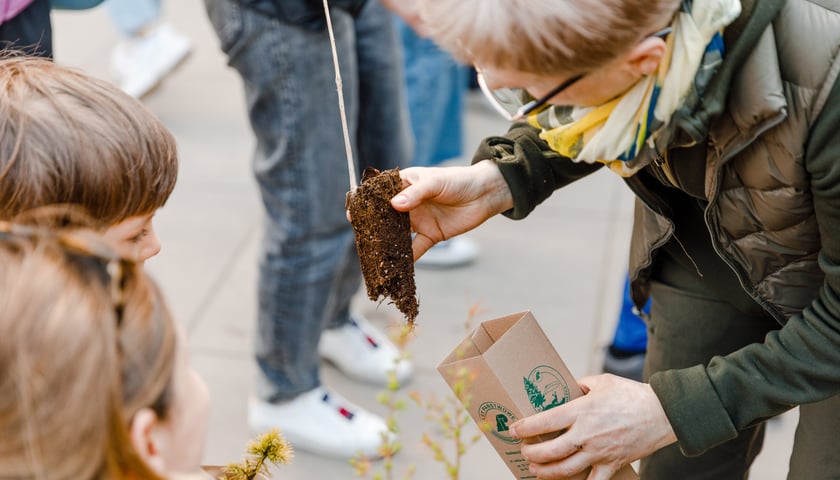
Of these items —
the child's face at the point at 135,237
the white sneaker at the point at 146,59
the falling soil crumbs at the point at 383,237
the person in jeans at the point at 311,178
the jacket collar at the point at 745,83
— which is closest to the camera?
the jacket collar at the point at 745,83

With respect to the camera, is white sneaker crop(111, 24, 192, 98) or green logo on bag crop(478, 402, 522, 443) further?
white sneaker crop(111, 24, 192, 98)

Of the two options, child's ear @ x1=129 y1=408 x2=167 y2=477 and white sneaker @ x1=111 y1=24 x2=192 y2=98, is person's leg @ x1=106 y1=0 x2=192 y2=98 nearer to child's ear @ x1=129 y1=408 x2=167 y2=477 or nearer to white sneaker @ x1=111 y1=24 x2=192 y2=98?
white sneaker @ x1=111 y1=24 x2=192 y2=98

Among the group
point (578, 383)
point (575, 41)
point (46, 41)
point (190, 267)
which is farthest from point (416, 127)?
point (575, 41)

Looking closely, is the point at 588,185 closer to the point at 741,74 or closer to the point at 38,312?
the point at 741,74

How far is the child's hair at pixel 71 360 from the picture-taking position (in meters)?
1.05

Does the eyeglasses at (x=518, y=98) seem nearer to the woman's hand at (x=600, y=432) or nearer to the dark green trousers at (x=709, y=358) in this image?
the woman's hand at (x=600, y=432)

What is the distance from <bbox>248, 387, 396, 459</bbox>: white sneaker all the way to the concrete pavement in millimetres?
62

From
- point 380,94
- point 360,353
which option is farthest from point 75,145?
point 360,353

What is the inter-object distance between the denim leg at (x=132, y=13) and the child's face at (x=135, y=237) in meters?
3.38

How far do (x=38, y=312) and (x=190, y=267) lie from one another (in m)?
2.99

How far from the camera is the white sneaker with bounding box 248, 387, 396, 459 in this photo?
311cm

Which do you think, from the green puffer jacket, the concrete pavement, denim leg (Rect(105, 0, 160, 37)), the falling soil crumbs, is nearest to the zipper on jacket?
the green puffer jacket

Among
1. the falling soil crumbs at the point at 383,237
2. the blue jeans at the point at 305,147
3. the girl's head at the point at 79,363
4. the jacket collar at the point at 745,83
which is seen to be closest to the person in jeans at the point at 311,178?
the blue jeans at the point at 305,147

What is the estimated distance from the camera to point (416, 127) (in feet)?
12.7
